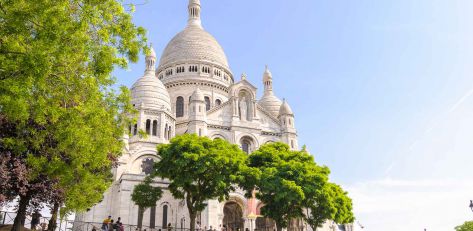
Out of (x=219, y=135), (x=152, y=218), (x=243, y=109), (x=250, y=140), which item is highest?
(x=243, y=109)

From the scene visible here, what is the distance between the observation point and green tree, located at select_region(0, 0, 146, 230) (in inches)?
426

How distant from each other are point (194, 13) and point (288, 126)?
3575 centimetres

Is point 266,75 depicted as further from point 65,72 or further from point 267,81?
point 65,72

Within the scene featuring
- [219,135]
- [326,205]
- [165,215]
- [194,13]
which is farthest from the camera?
[194,13]

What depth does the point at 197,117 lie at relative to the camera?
43094 millimetres

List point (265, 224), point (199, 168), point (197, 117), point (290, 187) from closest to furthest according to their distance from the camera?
point (199, 168) → point (290, 187) → point (265, 224) → point (197, 117)

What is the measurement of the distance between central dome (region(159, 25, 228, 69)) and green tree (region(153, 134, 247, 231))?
114 ft

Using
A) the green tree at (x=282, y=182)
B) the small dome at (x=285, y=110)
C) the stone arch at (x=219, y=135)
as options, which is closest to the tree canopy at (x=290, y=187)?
the green tree at (x=282, y=182)

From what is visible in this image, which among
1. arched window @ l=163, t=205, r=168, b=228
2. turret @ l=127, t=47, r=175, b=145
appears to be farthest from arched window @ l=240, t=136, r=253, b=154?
arched window @ l=163, t=205, r=168, b=228

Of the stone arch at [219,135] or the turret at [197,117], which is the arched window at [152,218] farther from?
the stone arch at [219,135]

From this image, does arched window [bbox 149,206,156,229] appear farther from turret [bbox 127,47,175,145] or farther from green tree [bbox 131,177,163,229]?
turret [bbox 127,47,175,145]

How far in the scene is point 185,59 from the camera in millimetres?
60656

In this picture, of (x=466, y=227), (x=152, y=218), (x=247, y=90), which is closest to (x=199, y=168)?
(x=152, y=218)

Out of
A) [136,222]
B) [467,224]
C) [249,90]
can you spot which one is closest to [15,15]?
[136,222]
